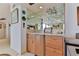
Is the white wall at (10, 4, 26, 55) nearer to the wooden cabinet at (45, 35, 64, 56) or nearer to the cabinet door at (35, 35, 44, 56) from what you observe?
the cabinet door at (35, 35, 44, 56)

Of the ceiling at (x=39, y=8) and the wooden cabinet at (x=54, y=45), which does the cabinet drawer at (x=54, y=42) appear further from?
the ceiling at (x=39, y=8)

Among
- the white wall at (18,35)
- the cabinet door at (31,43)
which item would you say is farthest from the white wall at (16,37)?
the cabinet door at (31,43)

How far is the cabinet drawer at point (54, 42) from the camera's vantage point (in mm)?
1609

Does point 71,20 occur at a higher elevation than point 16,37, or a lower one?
higher

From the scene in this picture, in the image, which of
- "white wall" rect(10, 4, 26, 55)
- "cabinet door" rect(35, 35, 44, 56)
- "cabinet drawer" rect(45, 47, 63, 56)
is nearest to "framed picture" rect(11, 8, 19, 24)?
"white wall" rect(10, 4, 26, 55)

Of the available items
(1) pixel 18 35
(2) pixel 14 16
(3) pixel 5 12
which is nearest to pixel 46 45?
(1) pixel 18 35

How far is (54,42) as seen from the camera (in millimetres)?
1622

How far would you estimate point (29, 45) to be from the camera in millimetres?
1638

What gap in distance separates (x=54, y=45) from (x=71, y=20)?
36 cm

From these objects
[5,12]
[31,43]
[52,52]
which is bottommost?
[52,52]

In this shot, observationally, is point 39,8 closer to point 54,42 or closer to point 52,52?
point 54,42

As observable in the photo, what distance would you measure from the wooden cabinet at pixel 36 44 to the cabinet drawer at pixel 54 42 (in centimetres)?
7

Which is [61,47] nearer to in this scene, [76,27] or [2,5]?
[76,27]

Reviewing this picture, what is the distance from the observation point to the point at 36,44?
166cm
